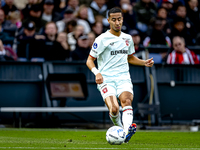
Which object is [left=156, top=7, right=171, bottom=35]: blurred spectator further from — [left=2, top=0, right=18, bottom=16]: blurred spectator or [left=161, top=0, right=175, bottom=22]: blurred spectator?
[left=2, top=0, right=18, bottom=16]: blurred spectator

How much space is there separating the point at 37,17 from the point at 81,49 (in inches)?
96.3

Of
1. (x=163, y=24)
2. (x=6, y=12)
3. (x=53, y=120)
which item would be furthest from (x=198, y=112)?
(x=6, y=12)

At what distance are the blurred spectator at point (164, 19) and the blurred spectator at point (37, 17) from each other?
453 cm

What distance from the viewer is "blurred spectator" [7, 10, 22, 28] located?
14016 mm

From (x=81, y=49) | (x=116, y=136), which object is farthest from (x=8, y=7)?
(x=116, y=136)

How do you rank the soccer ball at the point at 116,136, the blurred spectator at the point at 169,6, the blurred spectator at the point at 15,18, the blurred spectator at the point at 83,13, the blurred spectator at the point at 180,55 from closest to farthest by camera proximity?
1. the soccer ball at the point at 116,136
2. the blurred spectator at the point at 180,55
3. the blurred spectator at the point at 15,18
4. the blurred spectator at the point at 83,13
5. the blurred spectator at the point at 169,6

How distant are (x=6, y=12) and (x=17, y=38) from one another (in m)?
1.91

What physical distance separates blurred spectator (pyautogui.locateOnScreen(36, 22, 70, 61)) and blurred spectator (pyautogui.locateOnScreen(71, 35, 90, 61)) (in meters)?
0.25

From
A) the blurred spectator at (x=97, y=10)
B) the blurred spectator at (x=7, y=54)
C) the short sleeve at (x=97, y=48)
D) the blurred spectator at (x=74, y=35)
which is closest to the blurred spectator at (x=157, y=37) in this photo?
the blurred spectator at (x=97, y=10)

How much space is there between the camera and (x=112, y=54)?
6996 mm

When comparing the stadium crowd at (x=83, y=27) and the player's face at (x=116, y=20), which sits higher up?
the player's face at (x=116, y=20)

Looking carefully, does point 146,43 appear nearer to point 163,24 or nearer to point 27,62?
point 163,24

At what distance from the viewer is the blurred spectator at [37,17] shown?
13.9 metres

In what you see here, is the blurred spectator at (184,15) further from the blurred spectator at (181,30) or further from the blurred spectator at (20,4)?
the blurred spectator at (20,4)
